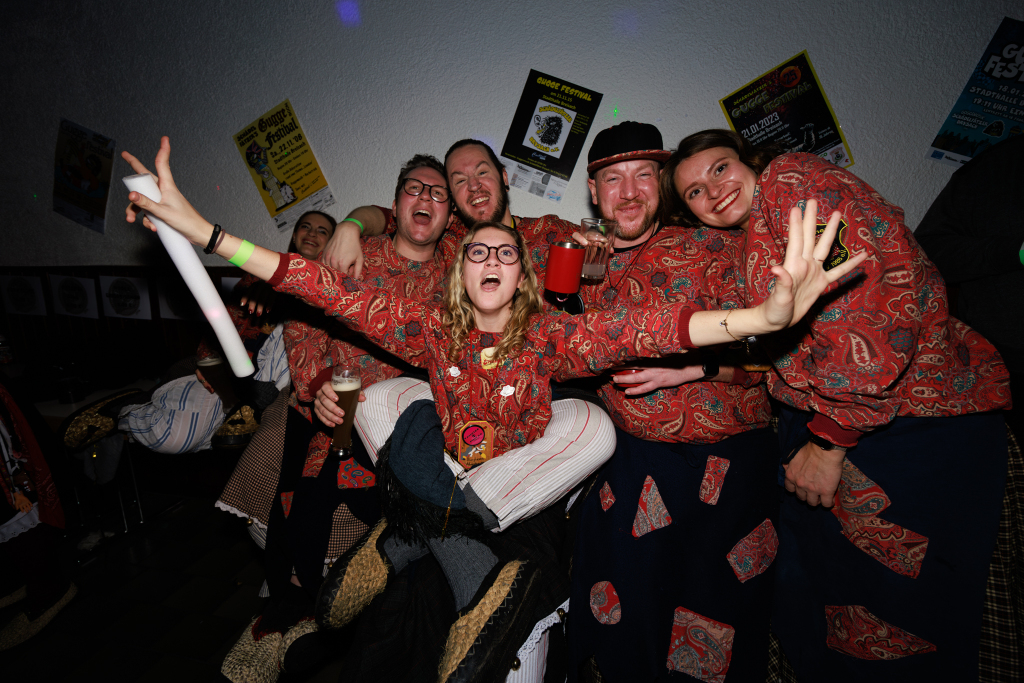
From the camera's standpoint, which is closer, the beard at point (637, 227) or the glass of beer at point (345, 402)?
the glass of beer at point (345, 402)

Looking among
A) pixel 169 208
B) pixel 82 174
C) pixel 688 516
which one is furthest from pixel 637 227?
pixel 82 174

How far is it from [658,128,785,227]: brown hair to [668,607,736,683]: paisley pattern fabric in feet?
5.07

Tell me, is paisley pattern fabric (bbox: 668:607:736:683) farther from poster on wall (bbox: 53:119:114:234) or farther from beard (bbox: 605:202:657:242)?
poster on wall (bbox: 53:119:114:234)

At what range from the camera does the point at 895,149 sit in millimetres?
2402

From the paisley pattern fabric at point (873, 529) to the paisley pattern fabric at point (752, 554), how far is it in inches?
10.1

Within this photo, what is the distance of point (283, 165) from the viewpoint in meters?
3.23

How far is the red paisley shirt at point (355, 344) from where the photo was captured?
6.77 ft

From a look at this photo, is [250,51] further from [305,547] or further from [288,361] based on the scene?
[305,547]

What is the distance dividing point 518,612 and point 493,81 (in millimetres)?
2864

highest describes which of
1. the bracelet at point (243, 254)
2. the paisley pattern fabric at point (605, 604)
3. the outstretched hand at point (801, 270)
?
the bracelet at point (243, 254)

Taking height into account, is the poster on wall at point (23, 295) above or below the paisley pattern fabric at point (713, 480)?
above

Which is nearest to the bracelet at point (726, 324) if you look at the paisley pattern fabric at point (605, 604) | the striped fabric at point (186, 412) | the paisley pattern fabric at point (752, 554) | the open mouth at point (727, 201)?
the open mouth at point (727, 201)

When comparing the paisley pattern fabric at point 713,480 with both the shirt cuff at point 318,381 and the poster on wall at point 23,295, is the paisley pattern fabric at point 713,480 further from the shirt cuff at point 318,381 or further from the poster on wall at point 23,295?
the poster on wall at point 23,295

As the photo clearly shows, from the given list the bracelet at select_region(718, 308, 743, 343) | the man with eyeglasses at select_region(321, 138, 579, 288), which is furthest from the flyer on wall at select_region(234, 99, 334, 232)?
the bracelet at select_region(718, 308, 743, 343)
